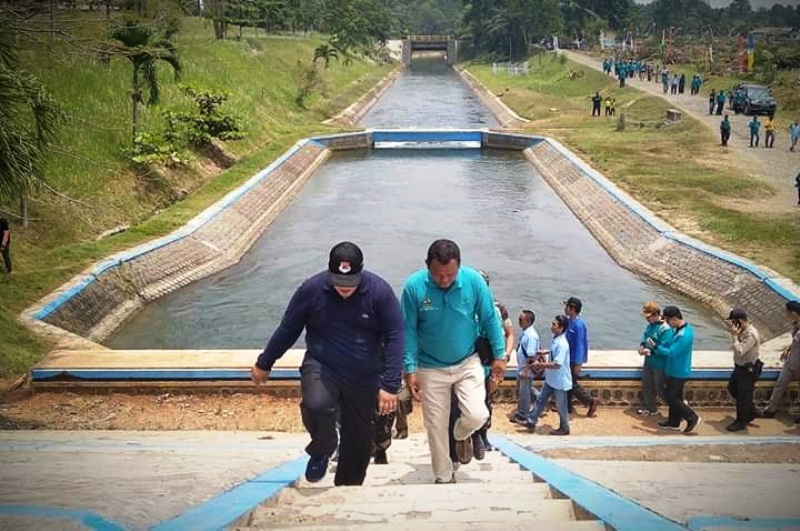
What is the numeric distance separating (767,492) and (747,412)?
4295 mm

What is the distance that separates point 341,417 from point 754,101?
1405 inches

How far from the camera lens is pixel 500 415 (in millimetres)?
9984

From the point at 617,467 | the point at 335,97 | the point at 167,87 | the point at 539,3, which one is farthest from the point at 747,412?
the point at 539,3

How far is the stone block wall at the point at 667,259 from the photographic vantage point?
14211 mm

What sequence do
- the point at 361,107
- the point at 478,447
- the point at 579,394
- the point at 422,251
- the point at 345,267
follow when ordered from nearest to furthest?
1. the point at 345,267
2. the point at 478,447
3. the point at 579,394
4. the point at 422,251
5. the point at 361,107

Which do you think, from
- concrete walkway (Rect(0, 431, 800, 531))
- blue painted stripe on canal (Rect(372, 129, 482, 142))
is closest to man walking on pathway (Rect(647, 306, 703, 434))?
concrete walkway (Rect(0, 431, 800, 531))

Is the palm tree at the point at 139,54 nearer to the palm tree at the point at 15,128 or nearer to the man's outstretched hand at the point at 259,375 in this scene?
the palm tree at the point at 15,128

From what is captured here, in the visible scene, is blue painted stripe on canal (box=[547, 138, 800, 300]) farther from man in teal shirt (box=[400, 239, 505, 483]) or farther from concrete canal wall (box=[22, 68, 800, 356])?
man in teal shirt (box=[400, 239, 505, 483])

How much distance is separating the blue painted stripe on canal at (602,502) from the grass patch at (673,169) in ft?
34.0

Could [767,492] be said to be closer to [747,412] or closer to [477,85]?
[747,412]

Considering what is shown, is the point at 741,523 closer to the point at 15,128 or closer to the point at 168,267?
the point at 15,128

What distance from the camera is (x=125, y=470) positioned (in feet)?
19.7

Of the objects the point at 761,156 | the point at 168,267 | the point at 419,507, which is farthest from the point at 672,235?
the point at 419,507

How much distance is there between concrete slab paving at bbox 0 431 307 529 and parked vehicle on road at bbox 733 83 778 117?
109ft
